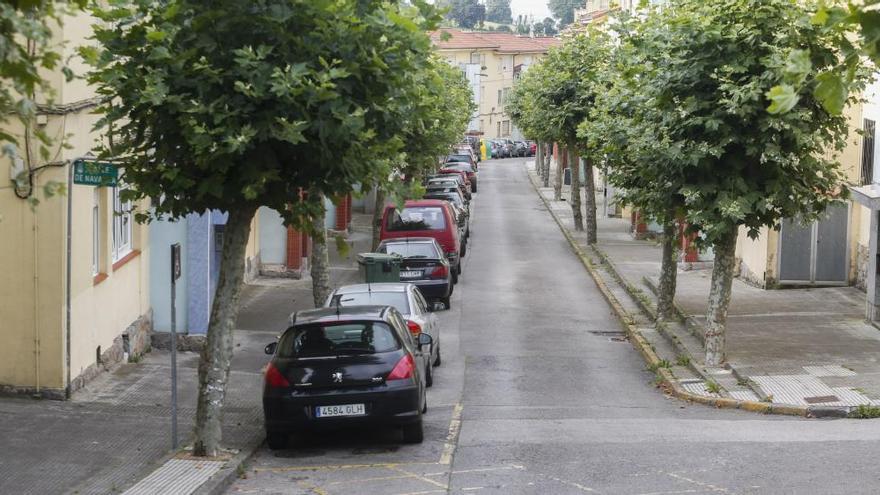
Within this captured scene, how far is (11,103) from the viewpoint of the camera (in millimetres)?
6738

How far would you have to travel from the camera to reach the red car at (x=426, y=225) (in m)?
28.3

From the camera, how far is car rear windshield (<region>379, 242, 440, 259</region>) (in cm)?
2523

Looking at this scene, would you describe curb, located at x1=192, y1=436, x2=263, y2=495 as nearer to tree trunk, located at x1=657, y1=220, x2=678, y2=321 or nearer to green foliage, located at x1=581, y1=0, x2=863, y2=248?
green foliage, located at x1=581, y1=0, x2=863, y2=248

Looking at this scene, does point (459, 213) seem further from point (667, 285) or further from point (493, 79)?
point (493, 79)

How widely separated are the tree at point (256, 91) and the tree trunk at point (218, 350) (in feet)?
1.89

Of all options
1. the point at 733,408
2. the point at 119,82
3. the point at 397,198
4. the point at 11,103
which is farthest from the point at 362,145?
the point at 733,408

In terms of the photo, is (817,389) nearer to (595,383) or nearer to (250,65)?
(595,383)

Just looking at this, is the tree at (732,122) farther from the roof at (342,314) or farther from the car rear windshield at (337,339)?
the car rear windshield at (337,339)

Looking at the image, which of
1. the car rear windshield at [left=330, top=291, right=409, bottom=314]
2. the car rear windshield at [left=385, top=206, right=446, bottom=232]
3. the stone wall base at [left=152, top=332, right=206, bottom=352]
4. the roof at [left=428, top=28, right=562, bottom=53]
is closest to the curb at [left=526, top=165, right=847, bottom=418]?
the car rear windshield at [left=330, top=291, right=409, bottom=314]

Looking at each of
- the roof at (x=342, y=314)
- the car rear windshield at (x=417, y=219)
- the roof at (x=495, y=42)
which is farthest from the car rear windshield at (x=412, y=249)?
the roof at (x=495, y=42)

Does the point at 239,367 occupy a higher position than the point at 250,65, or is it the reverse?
the point at 250,65

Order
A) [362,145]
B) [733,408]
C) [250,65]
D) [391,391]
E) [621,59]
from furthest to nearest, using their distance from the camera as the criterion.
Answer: [621,59] → [733,408] → [391,391] → [362,145] → [250,65]

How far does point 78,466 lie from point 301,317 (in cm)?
318

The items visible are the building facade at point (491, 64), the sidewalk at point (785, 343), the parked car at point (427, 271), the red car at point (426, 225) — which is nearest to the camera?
the sidewalk at point (785, 343)
